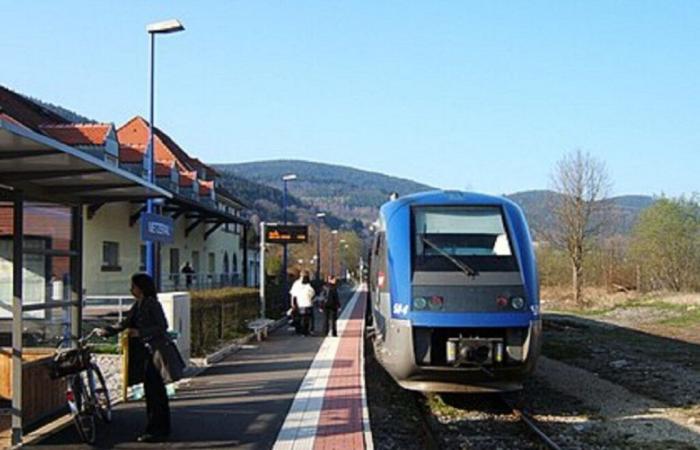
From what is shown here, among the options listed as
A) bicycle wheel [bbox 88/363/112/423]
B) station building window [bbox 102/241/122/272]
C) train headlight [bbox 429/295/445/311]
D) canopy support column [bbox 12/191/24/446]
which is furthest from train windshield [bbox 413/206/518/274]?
station building window [bbox 102/241/122/272]

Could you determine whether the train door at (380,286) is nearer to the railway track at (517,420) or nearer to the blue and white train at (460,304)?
the blue and white train at (460,304)

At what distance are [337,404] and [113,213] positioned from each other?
899 inches

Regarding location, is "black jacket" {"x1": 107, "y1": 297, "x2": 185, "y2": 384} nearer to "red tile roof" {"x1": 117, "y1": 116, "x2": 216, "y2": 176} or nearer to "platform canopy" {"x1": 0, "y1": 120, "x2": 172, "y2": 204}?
"platform canopy" {"x1": 0, "y1": 120, "x2": 172, "y2": 204}

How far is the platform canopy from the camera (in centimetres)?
724

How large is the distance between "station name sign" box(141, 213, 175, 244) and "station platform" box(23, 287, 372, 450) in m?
2.31

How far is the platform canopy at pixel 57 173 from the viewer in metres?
7.24

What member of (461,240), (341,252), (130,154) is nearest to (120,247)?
(130,154)

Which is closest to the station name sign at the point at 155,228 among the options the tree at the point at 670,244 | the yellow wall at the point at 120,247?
the yellow wall at the point at 120,247

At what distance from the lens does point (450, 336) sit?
11977 millimetres

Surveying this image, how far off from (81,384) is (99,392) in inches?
22.4

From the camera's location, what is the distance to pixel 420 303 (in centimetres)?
1201

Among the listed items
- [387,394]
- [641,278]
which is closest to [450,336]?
[387,394]

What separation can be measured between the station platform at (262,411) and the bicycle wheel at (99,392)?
0.45 feet

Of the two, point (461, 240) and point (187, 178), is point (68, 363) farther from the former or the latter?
point (187, 178)
